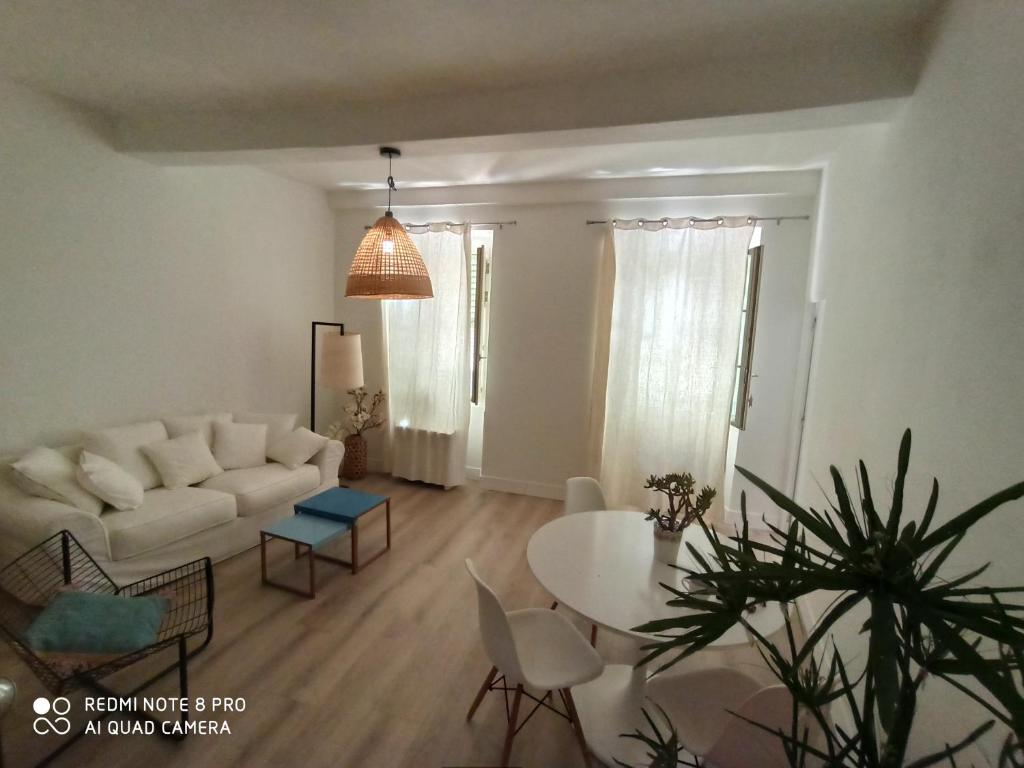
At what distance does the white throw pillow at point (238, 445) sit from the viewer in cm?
332

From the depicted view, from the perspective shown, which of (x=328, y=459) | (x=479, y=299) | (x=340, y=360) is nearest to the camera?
(x=328, y=459)

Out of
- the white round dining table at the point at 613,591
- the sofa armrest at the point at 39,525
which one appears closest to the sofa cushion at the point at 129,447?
the sofa armrest at the point at 39,525

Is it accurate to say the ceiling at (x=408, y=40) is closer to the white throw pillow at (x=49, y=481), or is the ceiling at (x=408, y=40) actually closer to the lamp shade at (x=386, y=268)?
the lamp shade at (x=386, y=268)

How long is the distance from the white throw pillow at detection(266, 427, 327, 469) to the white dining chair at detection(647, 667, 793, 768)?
2.96m

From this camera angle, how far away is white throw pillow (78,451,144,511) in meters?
2.46

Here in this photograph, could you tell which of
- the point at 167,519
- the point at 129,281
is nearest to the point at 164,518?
the point at 167,519

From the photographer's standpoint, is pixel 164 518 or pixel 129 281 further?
pixel 129 281

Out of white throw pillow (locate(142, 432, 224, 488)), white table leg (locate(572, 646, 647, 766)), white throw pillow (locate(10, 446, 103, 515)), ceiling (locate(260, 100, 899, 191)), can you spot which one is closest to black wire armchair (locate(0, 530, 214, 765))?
white throw pillow (locate(10, 446, 103, 515))

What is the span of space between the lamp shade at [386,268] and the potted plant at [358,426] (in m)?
2.12

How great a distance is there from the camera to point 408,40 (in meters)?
1.85

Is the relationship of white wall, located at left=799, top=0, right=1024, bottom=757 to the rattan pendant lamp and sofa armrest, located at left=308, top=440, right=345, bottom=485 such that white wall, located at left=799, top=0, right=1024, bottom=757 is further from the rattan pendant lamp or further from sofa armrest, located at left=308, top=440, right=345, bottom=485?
sofa armrest, located at left=308, top=440, right=345, bottom=485

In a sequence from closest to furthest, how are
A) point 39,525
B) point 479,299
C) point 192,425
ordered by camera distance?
point 39,525, point 192,425, point 479,299

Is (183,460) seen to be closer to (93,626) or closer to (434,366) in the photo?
(93,626)

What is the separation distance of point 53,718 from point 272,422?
2206 mm
